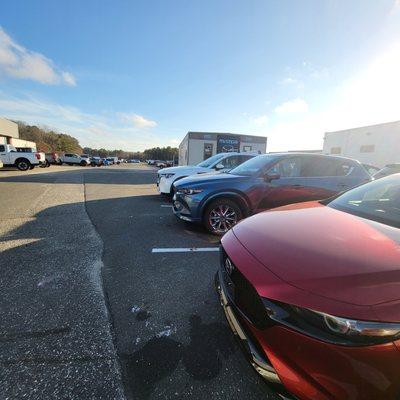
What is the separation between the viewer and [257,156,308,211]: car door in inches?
195

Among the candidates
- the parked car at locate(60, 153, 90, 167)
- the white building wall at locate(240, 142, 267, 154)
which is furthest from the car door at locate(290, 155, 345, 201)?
the parked car at locate(60, 153, 90, 167)

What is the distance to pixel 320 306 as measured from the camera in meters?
1.31

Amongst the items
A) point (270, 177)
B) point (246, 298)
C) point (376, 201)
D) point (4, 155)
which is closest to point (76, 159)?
point (4, 155)

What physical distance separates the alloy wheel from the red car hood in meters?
2.51

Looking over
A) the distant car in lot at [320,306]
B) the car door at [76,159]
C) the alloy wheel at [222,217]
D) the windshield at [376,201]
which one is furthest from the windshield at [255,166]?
the car door at [76,159]

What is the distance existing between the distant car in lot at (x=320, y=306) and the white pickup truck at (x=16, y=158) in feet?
80.8

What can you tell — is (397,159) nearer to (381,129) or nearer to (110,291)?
(381,129)

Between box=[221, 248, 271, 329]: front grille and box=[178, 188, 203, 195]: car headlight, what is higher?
box=[178, 188, 203, 195]: car headlight

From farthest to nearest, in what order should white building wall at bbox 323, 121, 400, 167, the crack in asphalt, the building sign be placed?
the building sign, white building wall at bbox 323, 121, 400, 167, the crack in asphalt

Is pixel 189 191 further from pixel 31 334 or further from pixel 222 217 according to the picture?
pixel 31 334

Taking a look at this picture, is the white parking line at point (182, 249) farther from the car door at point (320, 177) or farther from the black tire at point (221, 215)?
the car door at point (320, 177)

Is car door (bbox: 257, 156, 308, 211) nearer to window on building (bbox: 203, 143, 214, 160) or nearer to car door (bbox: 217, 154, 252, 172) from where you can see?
car door (bbox: 217, 154, 252, 172)

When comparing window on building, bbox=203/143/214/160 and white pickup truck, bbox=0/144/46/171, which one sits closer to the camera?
white pickup truck, bbox=0/144/46/171

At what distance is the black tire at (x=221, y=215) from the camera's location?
4.94m
